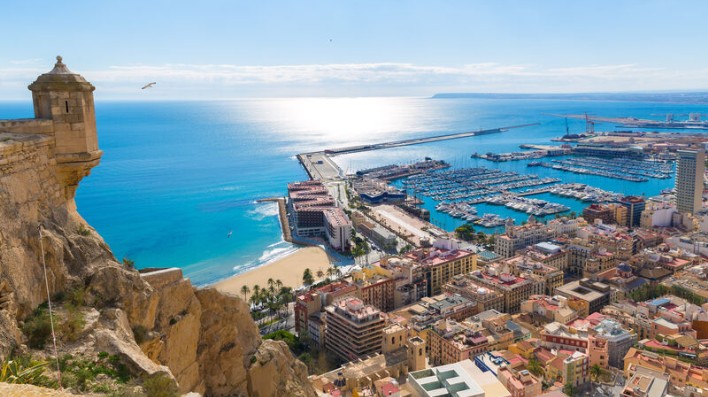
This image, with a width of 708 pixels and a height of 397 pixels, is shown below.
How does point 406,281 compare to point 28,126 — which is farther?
point 406,281

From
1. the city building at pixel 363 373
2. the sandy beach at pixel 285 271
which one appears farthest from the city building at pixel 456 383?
the sandy beach at pixel 285 271

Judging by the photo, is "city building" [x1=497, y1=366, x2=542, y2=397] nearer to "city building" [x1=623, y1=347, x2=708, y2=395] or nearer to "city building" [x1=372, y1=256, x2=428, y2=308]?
"city building" [x1=623, y1=347, x2=708, y2=395]

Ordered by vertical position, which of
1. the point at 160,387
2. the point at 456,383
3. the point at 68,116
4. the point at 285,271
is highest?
the point at 68,116

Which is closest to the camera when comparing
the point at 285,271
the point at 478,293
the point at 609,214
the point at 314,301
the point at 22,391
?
the point at 22,391

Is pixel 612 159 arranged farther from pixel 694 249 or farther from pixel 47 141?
pixel 47 141

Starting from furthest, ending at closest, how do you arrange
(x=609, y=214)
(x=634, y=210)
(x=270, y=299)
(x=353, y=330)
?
(x=634, y=210), (x=609, y=214), (x=270, y=299), (x=353, y=330)

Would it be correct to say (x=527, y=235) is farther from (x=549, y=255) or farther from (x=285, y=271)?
(x=285, y=271)

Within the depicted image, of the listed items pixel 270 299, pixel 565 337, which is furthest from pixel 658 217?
pixel 270 299
